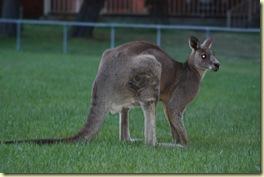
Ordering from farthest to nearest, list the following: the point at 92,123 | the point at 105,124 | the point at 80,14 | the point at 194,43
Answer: the point at 80,14, the point at 105,124, the point at 194,43, the point at 92,123

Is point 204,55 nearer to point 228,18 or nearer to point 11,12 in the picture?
point 11,12

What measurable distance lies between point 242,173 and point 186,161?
62 cm

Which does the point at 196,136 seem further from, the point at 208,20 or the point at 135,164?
the point at 208,20

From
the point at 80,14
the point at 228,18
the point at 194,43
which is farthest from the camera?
the point at 228,18

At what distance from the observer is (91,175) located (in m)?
5.98

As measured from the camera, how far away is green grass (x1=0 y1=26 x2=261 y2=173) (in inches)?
252

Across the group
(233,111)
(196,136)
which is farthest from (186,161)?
(233,111)

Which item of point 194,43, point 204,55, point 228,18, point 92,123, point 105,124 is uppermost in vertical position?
point 194,43

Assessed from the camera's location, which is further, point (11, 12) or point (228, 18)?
point (228, 18)

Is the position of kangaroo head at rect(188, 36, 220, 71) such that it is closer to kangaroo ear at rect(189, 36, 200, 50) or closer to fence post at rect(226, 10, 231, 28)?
kangaroo ear at rect(189, 36, 200, 50)

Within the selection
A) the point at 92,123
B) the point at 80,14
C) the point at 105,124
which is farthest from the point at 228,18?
the point at 92,123

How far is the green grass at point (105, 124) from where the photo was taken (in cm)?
639

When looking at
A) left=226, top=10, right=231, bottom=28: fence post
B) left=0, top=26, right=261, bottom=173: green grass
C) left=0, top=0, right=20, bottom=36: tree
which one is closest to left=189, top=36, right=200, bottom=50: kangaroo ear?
left=0, top=26, right=261, bottom=173: green grass

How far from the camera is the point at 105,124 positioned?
9234 mm
